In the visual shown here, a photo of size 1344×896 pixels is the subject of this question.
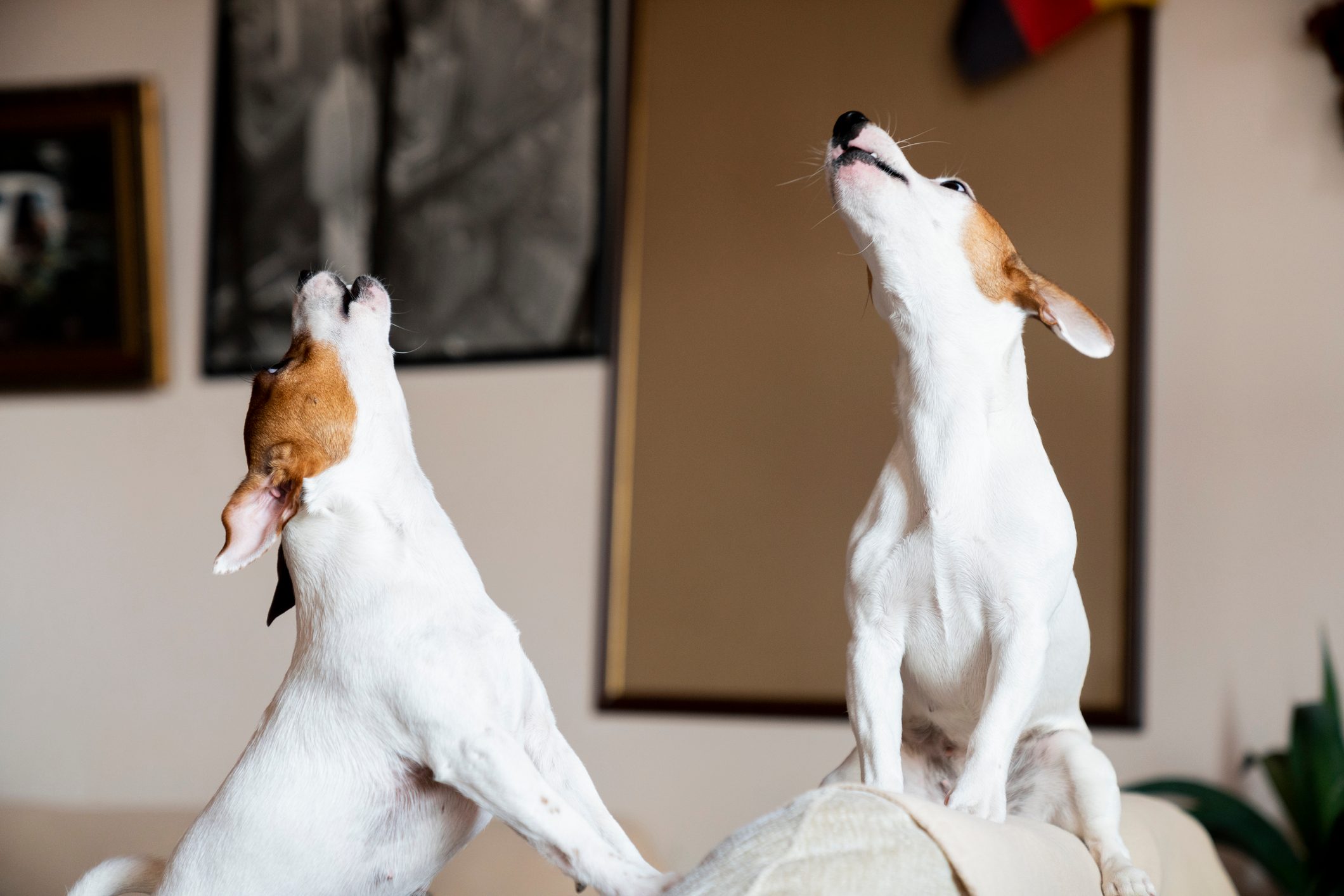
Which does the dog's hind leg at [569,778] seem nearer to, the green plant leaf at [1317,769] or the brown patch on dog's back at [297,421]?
the brown patch on dog's back at [297,421]

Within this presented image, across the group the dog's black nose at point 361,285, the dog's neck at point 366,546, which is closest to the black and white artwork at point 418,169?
the dog's black nose at point 361,285

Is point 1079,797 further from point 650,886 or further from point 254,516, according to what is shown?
point 254,516

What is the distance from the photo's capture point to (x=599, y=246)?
2.71m

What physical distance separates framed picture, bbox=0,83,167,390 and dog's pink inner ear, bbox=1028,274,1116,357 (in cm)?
265

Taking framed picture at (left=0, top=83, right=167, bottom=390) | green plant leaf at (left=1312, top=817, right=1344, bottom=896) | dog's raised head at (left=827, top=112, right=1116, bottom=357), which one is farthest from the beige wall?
dog's raised head at (left=827, top=112, right=1116, bottom=357)

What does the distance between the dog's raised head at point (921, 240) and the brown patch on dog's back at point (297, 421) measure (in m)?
0.46

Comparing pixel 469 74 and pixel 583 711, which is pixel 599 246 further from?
pixel 583 711

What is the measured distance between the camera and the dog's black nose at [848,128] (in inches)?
39.6

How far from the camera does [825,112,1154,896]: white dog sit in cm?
95

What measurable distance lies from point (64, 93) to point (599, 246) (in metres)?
1.64

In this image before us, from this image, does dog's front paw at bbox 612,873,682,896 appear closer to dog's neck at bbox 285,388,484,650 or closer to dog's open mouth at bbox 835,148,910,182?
dog's neck at bbox 285,388,484,650

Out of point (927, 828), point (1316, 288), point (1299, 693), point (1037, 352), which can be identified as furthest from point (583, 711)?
point (927, 828)

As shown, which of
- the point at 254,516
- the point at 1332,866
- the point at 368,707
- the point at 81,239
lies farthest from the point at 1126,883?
the point at 81,239

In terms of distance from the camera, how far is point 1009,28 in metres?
Answer: 2.35
